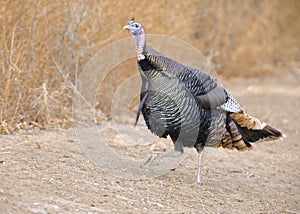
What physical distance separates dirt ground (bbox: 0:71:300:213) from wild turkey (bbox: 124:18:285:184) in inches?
17.6

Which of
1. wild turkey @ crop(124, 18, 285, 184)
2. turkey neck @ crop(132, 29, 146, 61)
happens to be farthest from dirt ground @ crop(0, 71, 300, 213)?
turkey neck @ crop(132, 29, 146, 61)

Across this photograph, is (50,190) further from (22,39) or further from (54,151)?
(22,39)

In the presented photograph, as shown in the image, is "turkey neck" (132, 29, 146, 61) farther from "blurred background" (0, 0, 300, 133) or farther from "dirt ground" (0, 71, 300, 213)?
"blurred background" (0, 0, 300, 133)

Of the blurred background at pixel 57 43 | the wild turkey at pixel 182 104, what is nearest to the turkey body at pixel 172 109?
the wild turkey at pixel 182 104

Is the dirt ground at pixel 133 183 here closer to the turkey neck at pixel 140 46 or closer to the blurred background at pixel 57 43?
the blurred background at pixel 57 43

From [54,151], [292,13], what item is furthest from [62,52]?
[292,13]

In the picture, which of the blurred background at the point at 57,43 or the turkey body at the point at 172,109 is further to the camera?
the blurred background at the point at 57,43

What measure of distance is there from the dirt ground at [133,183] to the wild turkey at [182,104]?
0.45 m

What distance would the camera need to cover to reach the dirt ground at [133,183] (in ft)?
13.4

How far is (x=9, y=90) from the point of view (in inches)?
244

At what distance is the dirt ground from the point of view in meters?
4.10

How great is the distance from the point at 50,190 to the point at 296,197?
250 cm

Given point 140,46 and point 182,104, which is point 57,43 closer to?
point 140,46

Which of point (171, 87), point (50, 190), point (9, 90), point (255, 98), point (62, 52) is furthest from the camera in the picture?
point (255, 98)
